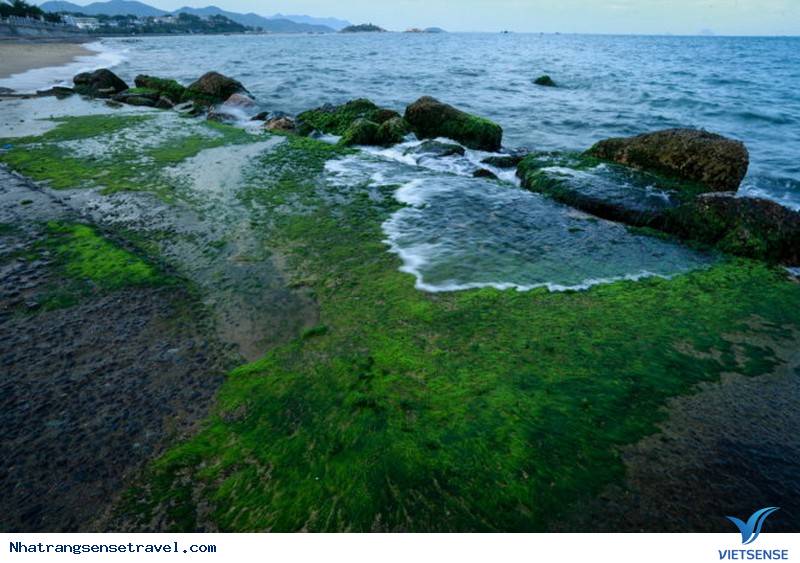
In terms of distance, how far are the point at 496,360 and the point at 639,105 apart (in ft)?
77.8

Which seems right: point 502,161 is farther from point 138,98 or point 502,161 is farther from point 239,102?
point 138,98

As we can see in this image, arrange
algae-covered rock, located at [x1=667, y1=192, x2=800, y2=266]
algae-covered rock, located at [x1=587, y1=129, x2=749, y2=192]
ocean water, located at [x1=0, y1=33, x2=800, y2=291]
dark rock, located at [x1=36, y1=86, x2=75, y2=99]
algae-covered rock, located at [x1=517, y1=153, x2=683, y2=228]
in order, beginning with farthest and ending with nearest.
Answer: dark rock, located at [x1=36, y1=86, x2=75, y2=99]
algae-covered rock, located at [x1=587, y1=129, x2=749, y2=192]
algae-covered rock, located at [x1=517, y1=153, x2=683, y2=228]
algae-covered rock, located at [x1=667, y1=192, x2=800, y2=266]
ocean water, located at [x1=0, y1=33, x2=800, y2=291]

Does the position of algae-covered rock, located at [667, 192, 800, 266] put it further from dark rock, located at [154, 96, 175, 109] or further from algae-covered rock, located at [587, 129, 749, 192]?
dark rock, located at [154, 96, 175, 109]

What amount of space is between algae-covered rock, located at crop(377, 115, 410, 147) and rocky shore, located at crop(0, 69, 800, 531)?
19.5 feet

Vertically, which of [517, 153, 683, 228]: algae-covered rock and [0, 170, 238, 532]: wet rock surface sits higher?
[517, 153, 683, 228]: algae-covered rock

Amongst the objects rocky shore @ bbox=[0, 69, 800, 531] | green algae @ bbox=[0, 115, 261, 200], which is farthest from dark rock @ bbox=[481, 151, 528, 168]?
green algae @ bbox=[0, 115, 261, 200]

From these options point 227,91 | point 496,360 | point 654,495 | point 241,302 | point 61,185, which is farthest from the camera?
point 227,91

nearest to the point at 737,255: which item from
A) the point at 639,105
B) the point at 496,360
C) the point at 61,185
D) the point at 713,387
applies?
the point at 713,387

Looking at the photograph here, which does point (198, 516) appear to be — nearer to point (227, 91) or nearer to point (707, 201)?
point (707, 201)

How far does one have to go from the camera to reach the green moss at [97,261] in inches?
194

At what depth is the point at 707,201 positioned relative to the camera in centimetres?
692

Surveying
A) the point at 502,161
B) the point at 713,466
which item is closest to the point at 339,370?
the point at 713,466

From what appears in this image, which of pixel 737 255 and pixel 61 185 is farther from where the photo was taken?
pixel 61 185

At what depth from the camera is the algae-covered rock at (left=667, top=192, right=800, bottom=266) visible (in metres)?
6.31
